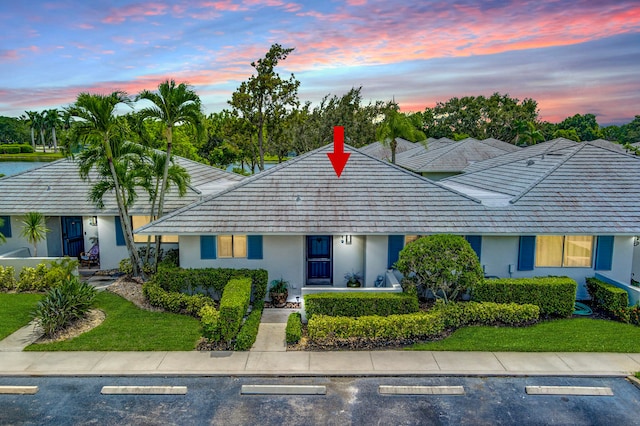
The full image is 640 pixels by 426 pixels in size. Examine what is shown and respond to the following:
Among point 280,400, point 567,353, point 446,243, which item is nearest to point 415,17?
point 446,243

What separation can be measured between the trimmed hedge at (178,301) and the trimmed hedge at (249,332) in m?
1.51

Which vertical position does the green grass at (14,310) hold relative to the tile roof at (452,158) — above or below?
below

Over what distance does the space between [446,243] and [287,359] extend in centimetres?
571

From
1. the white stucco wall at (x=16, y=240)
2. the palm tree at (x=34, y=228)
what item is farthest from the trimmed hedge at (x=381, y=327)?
the white stucco wall at (x=16, y=240)

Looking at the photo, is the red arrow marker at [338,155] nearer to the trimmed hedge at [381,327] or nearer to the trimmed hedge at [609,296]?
the trimmed hedge at [381,327]

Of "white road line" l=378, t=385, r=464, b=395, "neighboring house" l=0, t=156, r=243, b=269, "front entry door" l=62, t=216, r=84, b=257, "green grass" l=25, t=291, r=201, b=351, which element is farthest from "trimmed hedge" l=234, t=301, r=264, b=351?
"front entry door" l=62, t=216, r=84, b=257

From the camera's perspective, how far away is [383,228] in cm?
1595

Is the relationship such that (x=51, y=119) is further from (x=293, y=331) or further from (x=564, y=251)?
(x=564, y=251)

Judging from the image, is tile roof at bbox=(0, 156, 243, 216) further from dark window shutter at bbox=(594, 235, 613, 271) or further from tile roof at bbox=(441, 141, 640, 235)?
dark window shutter at bbox=(594, 235, 613, 271)

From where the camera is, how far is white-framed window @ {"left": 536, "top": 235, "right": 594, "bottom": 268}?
16719 millimetres

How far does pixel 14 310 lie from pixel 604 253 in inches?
796

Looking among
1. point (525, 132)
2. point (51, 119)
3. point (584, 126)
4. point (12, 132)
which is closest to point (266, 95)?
point (525, 132)

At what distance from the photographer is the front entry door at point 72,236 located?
20859mm

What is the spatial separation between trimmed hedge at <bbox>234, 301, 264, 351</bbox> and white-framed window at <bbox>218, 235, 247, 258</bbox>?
8.67 feet
